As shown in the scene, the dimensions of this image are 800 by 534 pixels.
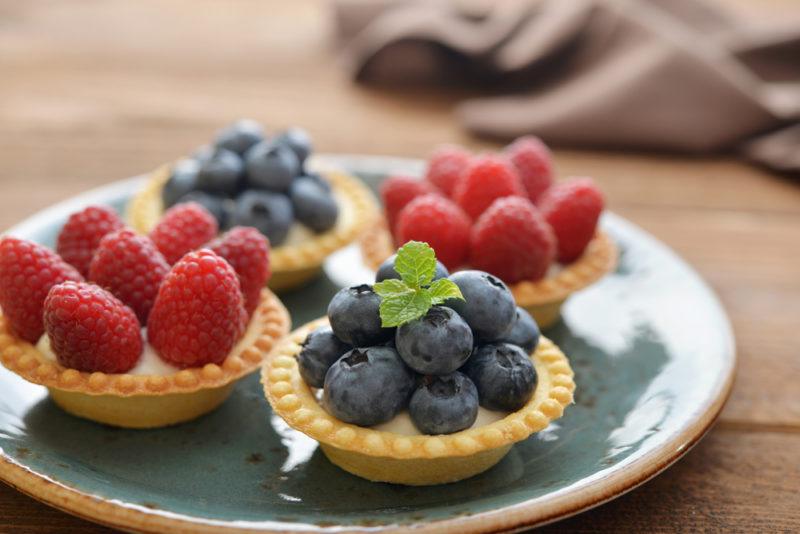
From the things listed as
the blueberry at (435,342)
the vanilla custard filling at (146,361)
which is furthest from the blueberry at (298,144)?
the blueberry at (435,342)

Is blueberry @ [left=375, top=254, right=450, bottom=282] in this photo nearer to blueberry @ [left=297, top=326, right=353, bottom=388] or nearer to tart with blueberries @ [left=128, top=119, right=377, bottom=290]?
blueberry @ [left=297, top=326, right=353, bottom=388]

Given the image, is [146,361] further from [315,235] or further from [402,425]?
[315,235]

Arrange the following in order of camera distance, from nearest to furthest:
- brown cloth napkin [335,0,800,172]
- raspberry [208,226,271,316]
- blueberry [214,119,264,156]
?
raspberry [208,226,271,316] → blueberry [214,119,264,156] → brown cloth napkin [335,0,800,172]

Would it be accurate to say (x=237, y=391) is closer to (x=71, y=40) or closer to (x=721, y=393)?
(x=721, y=393)

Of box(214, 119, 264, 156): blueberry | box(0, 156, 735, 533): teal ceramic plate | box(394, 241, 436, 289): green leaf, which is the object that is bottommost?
box(0, 156, 735, 533): teal ceramic plate

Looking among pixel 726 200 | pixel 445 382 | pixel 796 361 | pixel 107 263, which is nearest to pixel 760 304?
pixel 796 361

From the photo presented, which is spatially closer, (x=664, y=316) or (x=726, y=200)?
(x=664, y=316)

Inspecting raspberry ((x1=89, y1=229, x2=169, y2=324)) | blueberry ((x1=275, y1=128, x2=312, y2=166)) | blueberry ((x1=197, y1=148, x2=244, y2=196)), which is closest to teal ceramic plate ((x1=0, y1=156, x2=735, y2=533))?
raspberry ((x1=89, y1=229, x2=169, y2=324))
